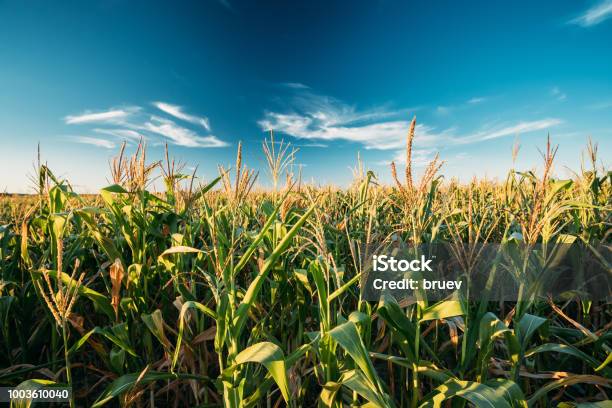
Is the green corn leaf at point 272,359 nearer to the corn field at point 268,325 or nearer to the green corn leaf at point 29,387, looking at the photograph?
the corn field at point 268,325

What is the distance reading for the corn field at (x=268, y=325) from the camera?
1.16 m

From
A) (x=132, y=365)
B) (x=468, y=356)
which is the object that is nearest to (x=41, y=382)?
(x=132, y=365)

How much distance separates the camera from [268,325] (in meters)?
1.88

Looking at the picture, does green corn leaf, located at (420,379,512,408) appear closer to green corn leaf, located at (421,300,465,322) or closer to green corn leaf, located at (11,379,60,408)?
green corn leaf, located at (421,300,465,322)

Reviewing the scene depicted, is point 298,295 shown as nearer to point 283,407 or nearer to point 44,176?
point 283,407

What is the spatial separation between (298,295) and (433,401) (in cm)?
81

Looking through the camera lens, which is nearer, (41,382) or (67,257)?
(41,382)

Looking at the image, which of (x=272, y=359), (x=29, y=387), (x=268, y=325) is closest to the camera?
(x=272, y=359)

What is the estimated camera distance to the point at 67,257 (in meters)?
1.92

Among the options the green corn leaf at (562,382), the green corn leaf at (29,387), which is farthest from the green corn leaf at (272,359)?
the green corn leaf at (562,382)

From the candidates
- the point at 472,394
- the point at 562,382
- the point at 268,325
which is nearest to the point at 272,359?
the point at 472,394

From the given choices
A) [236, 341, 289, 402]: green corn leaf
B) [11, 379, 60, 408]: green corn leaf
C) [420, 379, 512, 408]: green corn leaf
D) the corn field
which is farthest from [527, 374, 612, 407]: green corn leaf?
[11, 379, 60, 408]: green corn leaf

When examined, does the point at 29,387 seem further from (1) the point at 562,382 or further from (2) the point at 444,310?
(1) the point at 562,382

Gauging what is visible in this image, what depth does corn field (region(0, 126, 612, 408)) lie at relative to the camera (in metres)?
1.16
